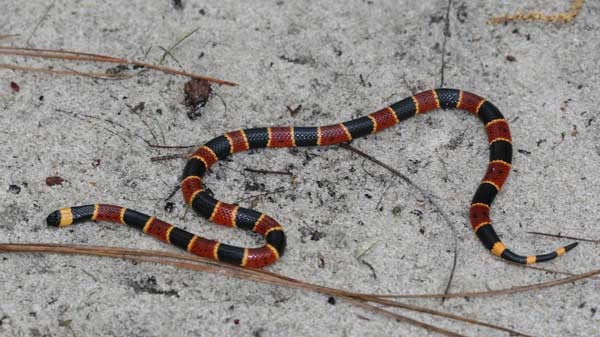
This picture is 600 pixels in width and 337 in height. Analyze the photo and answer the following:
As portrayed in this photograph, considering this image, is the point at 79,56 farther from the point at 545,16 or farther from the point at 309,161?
the point at 545,16

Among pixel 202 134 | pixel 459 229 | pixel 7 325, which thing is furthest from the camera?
pixel 202 134

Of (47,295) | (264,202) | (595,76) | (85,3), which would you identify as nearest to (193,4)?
(85,3)

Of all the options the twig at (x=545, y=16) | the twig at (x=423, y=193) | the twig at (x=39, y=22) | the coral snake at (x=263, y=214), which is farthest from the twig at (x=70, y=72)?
the twig at (x=545, y=16)

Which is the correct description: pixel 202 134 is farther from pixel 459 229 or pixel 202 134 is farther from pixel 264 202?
pixel 459 229

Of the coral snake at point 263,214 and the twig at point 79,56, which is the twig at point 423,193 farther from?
the twig at point 79,56

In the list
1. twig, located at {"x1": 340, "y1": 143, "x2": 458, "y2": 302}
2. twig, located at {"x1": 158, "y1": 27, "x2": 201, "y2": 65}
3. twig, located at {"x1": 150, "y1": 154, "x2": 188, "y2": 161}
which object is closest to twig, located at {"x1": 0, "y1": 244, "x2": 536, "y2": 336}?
twig, located at {"x1": 340, "y1": 143, "x2": 458, "y2": 302}

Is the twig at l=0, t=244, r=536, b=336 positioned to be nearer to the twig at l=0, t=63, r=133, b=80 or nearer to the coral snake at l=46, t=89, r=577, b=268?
the coral snake at l=46, t=89, r=577, b=268

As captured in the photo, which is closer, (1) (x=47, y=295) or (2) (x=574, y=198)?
(1) (x=47, y=295)

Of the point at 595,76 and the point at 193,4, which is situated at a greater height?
the point at 193,4
